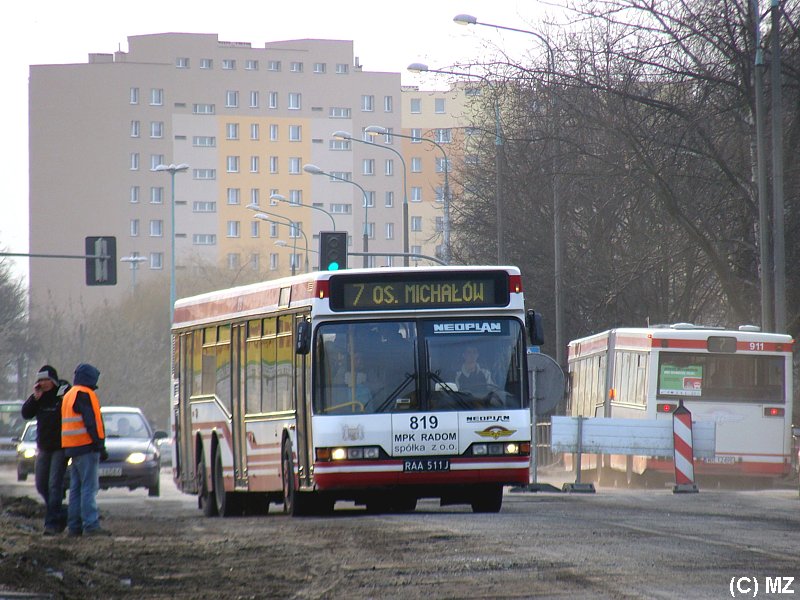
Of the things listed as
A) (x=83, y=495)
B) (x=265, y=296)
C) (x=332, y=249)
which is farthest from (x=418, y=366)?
(x=332, y=249)

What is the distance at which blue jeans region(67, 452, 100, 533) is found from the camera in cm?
1585

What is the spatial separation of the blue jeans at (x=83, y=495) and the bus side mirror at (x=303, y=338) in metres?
2.21

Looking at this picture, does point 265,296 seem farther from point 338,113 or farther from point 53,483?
point 338,113

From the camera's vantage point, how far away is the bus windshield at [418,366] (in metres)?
16.8

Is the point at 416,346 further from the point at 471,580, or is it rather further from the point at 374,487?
the point at 471,580

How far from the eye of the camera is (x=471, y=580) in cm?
1023

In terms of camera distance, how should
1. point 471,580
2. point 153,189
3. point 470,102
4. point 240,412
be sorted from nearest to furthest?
point 471,580 < point 240,412 < point 470,102 < point 153,189

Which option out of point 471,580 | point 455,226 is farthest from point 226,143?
point 471,580

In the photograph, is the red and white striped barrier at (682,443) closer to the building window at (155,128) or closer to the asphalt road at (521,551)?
the asphalt road at (521,551)

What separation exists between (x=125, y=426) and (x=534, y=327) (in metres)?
13.3

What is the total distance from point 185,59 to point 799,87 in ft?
323

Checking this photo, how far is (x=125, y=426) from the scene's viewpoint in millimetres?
28562

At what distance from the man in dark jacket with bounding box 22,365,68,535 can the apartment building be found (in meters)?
99.0

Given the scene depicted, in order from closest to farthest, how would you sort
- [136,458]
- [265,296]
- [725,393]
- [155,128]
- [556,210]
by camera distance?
[265,296]
[136,458]
[725,393]
[556,210]
[155,128]
